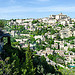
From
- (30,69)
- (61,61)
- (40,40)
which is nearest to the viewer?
(30,69)


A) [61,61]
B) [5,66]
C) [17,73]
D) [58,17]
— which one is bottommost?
[61,61]

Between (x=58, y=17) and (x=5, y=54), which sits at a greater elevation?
(x=58, y=17)

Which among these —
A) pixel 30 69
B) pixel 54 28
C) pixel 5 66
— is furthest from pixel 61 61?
pixel 54 28

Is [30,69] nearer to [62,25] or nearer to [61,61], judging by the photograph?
[61,61]

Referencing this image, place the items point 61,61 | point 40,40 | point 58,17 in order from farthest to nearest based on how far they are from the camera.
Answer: point 58,17
point 40,40
point 61,61

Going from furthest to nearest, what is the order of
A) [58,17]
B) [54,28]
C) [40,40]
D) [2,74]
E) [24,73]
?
[58,17]
[54,28]
[40,40]
[24,73]
[2,74]

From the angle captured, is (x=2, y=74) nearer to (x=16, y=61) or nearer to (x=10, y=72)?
(x=10, y=72)

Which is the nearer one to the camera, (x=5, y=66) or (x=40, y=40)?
(x=5, y=66)

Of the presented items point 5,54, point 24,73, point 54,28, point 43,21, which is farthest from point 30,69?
point 43,21

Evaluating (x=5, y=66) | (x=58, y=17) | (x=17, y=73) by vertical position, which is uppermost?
(x=58, y=17)
